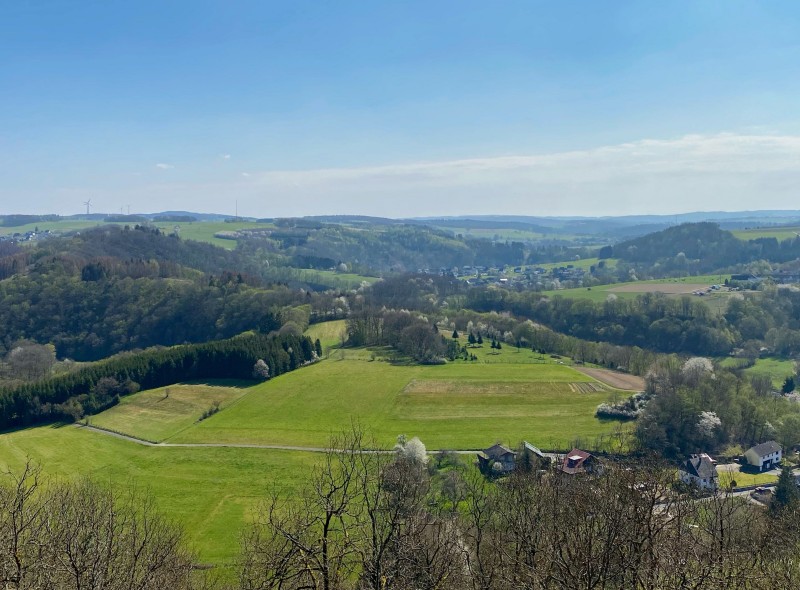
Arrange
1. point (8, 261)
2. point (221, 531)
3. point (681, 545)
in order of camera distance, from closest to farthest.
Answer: point (681, 545)
point (221, 531)
point (8, 261)

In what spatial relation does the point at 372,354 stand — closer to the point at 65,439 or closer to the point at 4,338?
the point at 65,439

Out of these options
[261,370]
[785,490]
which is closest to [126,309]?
[261,370]

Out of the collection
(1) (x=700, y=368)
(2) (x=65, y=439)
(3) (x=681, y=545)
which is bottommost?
(2) (x=65, y=439)

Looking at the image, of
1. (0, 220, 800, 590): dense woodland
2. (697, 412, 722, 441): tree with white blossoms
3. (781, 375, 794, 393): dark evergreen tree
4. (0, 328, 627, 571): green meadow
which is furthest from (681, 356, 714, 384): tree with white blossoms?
(781, 375, 794, 393): dark evergreen tree

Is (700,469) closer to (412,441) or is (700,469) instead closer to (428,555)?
(412,441)

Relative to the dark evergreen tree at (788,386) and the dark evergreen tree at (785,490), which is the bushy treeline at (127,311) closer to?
the dark evergreen tree at (788,386)

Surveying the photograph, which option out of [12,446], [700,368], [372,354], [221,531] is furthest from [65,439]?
[700,368]

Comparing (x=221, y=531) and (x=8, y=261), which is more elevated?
(x=8, y=261)
